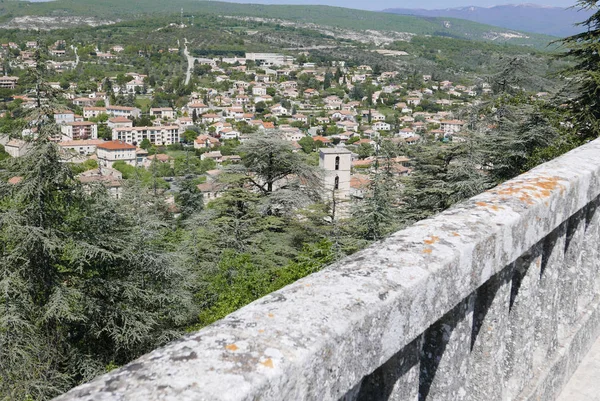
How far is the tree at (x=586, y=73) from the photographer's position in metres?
9.27

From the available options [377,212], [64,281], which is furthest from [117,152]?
[64,281]

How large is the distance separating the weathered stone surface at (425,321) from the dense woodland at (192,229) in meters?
6.66

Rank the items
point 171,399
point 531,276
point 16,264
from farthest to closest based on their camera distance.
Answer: point 16,264 → point 531,276 → point 171,399

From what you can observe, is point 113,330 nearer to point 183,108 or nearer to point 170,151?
point 170,151

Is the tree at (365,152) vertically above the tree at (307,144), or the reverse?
the tree at (365,152)

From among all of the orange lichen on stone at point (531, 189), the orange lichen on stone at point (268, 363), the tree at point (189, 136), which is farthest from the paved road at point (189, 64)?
the orange lichen on stone at point (268, 363)

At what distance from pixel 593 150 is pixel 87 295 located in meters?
7.82

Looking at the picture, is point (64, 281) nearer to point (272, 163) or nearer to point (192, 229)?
point (192, 229)

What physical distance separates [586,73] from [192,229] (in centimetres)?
1075

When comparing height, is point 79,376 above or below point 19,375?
below

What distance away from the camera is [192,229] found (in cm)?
1564

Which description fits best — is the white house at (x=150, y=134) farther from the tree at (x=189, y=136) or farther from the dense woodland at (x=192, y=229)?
the dense woodland at (x=192, y=229)

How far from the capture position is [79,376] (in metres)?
8.12

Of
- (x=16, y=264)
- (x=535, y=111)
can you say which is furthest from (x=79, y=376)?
(x=535, y=111)
